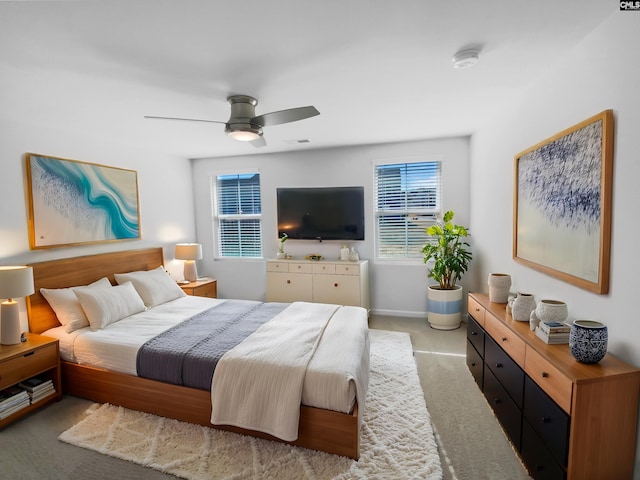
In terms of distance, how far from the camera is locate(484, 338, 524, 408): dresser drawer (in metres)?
1.91

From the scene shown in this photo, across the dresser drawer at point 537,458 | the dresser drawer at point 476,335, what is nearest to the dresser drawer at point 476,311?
the dresser drawer at point 476,335

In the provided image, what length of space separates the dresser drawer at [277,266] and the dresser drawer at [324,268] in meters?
0.43

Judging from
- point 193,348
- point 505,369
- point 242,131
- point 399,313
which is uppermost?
point 242,131

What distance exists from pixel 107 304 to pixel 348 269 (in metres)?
2.74

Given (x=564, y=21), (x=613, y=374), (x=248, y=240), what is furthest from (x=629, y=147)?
(x=248, y=240)

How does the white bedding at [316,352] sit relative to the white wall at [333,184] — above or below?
below

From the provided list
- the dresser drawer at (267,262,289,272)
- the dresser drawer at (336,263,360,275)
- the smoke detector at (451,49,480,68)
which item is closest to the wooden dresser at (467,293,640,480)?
the smoke detector at (451,49,480,68)

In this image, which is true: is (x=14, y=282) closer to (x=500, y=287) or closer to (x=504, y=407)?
(x=504, y=407)

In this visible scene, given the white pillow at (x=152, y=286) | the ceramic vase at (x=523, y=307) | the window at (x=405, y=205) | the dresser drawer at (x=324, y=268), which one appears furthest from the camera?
the window at (x=405, y=205)

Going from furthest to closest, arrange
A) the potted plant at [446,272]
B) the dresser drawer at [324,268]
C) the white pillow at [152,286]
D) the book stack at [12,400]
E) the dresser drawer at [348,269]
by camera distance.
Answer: the dresser drawer at [324,268] → the dresser drawer at [348,269] → the potted plant at [446,272] → the white pillow at [152,286] → the book stack at [12,400]

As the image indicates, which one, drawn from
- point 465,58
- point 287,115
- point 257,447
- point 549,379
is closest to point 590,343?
point 549,379

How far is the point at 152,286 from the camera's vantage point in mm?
3598

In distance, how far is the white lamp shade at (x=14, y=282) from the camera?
2391 mm

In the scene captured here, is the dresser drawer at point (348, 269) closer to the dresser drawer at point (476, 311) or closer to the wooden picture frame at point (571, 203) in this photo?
the dresser drawer at point (476, 311)
